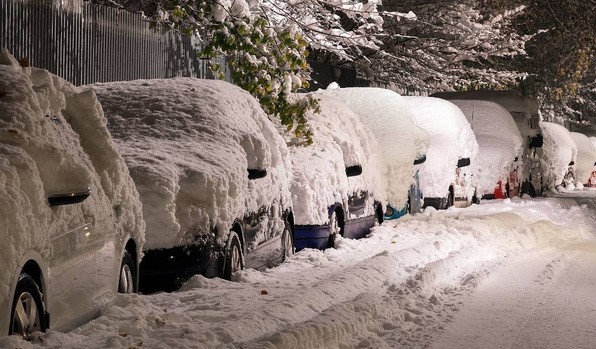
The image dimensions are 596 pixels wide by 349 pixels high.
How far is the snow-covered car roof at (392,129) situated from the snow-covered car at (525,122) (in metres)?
9.53

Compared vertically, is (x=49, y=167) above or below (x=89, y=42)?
below

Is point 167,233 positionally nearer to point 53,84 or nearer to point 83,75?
point 53,84

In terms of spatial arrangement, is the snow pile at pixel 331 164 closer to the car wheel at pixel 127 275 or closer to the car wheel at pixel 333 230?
the car wheel at pixel 333 230

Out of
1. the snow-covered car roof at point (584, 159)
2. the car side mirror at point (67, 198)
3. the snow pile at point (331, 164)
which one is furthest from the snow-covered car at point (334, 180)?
the snow-covered car roof at point (584, 159)

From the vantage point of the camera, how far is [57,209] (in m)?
7.23

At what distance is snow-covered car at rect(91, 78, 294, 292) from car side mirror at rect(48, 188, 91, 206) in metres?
2.40

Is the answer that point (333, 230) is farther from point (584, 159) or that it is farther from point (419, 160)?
point (584, 159)

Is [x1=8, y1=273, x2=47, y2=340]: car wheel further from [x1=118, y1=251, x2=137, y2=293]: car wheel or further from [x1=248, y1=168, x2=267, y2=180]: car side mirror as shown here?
[x1=248, y1=168, x2=267, y2=180]: car side mirror

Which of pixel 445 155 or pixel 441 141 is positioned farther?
pixel 441 141

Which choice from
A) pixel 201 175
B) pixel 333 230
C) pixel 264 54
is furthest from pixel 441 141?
pixel 201 175

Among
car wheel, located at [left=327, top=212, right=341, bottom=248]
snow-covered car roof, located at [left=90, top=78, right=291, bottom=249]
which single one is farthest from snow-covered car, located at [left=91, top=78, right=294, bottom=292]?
car wheel, located at [left=327, top=212, right=341, bottom=248]

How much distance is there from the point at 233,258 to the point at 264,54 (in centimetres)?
555

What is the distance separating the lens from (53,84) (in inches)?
317

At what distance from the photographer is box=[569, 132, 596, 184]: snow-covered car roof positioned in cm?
3909
